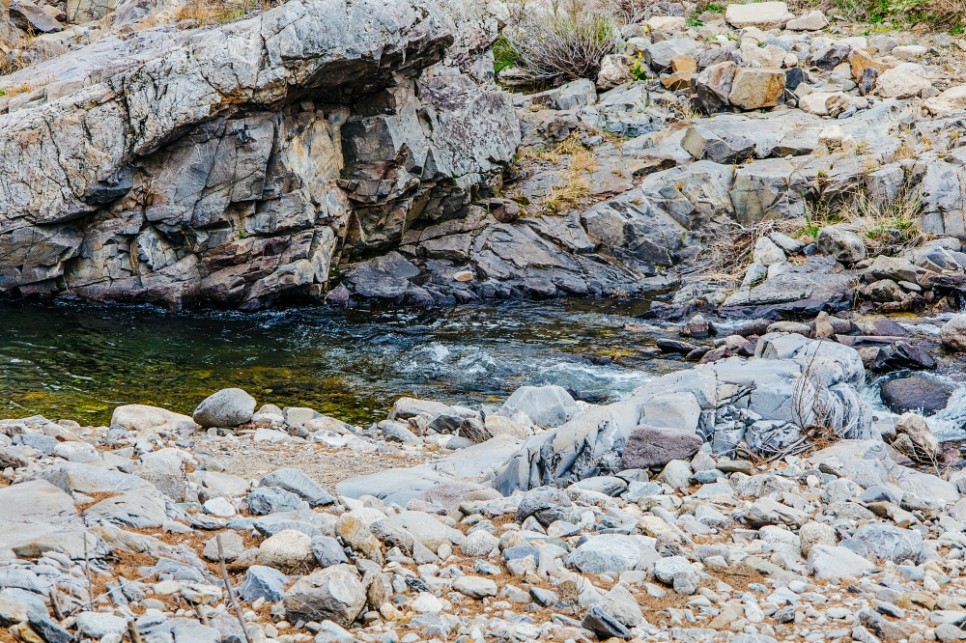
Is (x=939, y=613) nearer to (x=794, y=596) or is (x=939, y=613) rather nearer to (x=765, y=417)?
(x=794, y=596)

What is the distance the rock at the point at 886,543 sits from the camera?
12.2ft

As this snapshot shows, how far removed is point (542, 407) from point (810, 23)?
45.6 ft

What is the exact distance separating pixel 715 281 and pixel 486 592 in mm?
9853

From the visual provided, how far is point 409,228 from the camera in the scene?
44.9 ft

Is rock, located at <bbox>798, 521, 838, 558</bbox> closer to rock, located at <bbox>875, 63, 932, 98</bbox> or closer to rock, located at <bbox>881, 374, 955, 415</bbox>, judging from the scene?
rock, located at <bbox>881, 374, 955, 415</bbox>

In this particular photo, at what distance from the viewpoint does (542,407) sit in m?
7.27

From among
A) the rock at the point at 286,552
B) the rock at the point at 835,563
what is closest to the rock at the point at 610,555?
the rock at the point at 835,563

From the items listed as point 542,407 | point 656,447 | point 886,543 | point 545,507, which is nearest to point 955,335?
point 542,407

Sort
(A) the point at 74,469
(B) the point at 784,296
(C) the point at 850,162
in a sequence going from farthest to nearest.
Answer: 1. (C) the point at 850,162
2. (B) the point at 784,296
3. (A) the point at 74,469

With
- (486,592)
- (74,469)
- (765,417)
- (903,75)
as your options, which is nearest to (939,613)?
(486,592)

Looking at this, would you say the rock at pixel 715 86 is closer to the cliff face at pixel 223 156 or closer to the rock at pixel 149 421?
the cliff face at pixel 223 156

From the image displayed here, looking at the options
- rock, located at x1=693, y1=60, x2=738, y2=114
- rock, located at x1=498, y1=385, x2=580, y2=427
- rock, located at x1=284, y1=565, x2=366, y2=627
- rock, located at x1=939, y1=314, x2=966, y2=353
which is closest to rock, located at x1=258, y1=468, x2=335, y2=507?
rock, located at x1=284, y1=565, x2=366, y2=627

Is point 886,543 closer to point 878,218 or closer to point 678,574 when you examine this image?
point 678,574

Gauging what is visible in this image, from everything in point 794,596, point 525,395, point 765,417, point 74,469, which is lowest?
point 525,395
